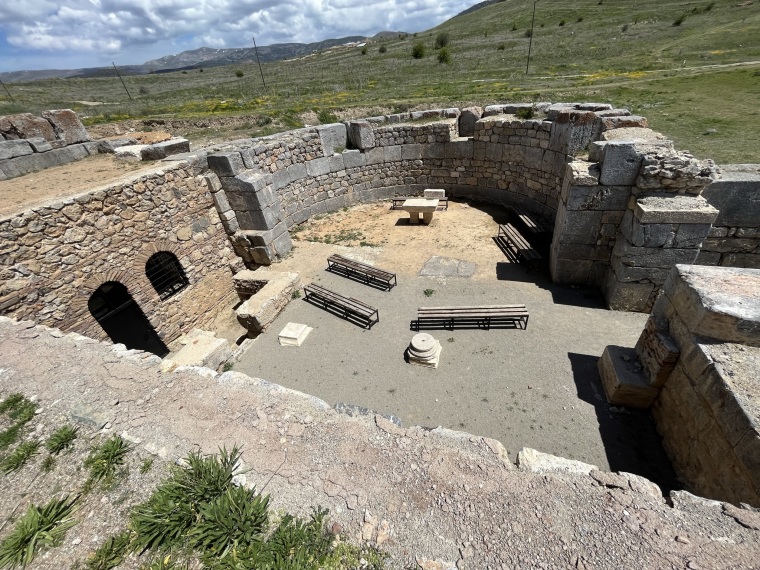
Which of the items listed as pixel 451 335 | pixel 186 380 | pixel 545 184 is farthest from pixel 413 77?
pixel 186 380

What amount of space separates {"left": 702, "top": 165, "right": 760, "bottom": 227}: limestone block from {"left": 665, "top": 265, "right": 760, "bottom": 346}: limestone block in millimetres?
2788

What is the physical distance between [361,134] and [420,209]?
3.60 m

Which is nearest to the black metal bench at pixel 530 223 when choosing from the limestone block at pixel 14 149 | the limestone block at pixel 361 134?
the limestone block at pixel 361 134

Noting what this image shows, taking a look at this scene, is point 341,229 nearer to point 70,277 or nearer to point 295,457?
point 70,277

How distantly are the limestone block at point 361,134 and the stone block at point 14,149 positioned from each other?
9381 mm

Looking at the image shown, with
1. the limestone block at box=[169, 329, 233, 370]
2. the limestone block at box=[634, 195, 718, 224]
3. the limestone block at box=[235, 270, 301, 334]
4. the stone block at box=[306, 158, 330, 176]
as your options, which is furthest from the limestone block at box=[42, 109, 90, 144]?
the limestone block at box=[634, 195, 718, 224]

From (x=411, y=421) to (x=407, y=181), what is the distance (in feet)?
32.7

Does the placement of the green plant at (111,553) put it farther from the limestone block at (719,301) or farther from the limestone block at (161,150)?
the limestone block at (161,150)

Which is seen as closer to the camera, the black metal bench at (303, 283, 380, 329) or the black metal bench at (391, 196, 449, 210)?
the black metal bench at (303, 283, 380, 329)

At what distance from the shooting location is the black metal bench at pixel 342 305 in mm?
7293

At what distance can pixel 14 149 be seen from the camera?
9.20 meters

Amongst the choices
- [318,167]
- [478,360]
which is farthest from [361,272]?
[318,167]

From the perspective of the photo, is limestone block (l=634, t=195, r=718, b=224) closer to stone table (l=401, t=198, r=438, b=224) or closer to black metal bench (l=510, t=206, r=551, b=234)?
black metal bench (l=510, t=206, r=551, b=234)

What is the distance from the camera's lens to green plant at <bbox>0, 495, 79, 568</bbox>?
2.32 meters
